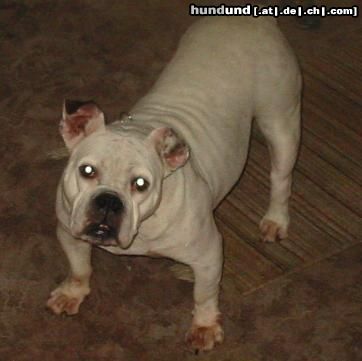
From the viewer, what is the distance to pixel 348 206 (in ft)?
13.4

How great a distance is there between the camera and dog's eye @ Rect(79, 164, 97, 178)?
272 cm

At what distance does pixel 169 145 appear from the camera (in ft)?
9.30

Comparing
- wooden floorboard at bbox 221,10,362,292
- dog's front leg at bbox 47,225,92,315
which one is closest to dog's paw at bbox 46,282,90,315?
dog's front leg at bbox 47,225,92,315

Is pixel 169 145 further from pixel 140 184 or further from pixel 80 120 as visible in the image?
pixel 80 120

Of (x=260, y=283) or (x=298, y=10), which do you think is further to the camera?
(x=298, y=10)

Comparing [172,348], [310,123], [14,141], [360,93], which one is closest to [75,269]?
[172,348]

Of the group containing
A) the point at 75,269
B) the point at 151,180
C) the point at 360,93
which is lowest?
the point at 360,93

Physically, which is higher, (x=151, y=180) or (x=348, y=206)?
(x=151, y=180)

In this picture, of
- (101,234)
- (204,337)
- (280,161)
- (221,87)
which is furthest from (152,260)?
(101,234)

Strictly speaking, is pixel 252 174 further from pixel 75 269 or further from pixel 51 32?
pixel 51 32

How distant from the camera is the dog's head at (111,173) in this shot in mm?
2711

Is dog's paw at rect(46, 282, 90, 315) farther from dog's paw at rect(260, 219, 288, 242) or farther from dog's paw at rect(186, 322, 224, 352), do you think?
dog's paw at rect(260, 219, 288, 242)

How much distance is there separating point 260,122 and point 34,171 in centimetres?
123

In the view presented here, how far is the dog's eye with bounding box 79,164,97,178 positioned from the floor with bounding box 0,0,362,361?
0.95 m
